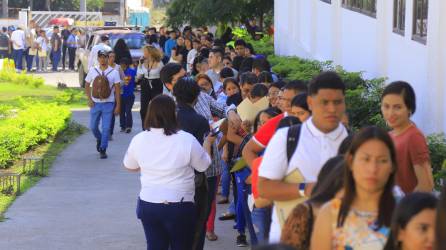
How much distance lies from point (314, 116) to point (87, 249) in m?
5.29

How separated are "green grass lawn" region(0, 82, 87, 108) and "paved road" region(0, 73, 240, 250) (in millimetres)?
9242

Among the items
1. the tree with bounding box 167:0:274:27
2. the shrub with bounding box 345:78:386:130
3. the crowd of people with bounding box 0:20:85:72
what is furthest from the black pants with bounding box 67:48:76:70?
the shrub with bounding box 345:78:386:130

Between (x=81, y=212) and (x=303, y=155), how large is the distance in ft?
24.2

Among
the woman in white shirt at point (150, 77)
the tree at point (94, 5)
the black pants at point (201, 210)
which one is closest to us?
the black pants at point (201, 210)

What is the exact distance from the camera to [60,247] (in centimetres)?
1102

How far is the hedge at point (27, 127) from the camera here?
663 inches

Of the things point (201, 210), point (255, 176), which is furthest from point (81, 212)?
point (255, 176)

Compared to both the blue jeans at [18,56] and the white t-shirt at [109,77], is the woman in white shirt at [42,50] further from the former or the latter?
the white t-shirt at [109,77]

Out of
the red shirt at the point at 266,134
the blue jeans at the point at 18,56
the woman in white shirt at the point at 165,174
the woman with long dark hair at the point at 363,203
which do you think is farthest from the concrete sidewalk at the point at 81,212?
the blue jeans at the point at 18,56

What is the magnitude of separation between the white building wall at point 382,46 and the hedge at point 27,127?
523 cm

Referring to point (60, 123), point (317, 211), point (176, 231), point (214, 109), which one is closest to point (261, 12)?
point (60, 123)

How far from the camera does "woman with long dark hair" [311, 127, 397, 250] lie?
5000 mm

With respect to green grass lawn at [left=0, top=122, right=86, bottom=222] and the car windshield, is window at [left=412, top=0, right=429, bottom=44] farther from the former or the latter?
the car windshield

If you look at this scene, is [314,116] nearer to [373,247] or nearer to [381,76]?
[373,247]
